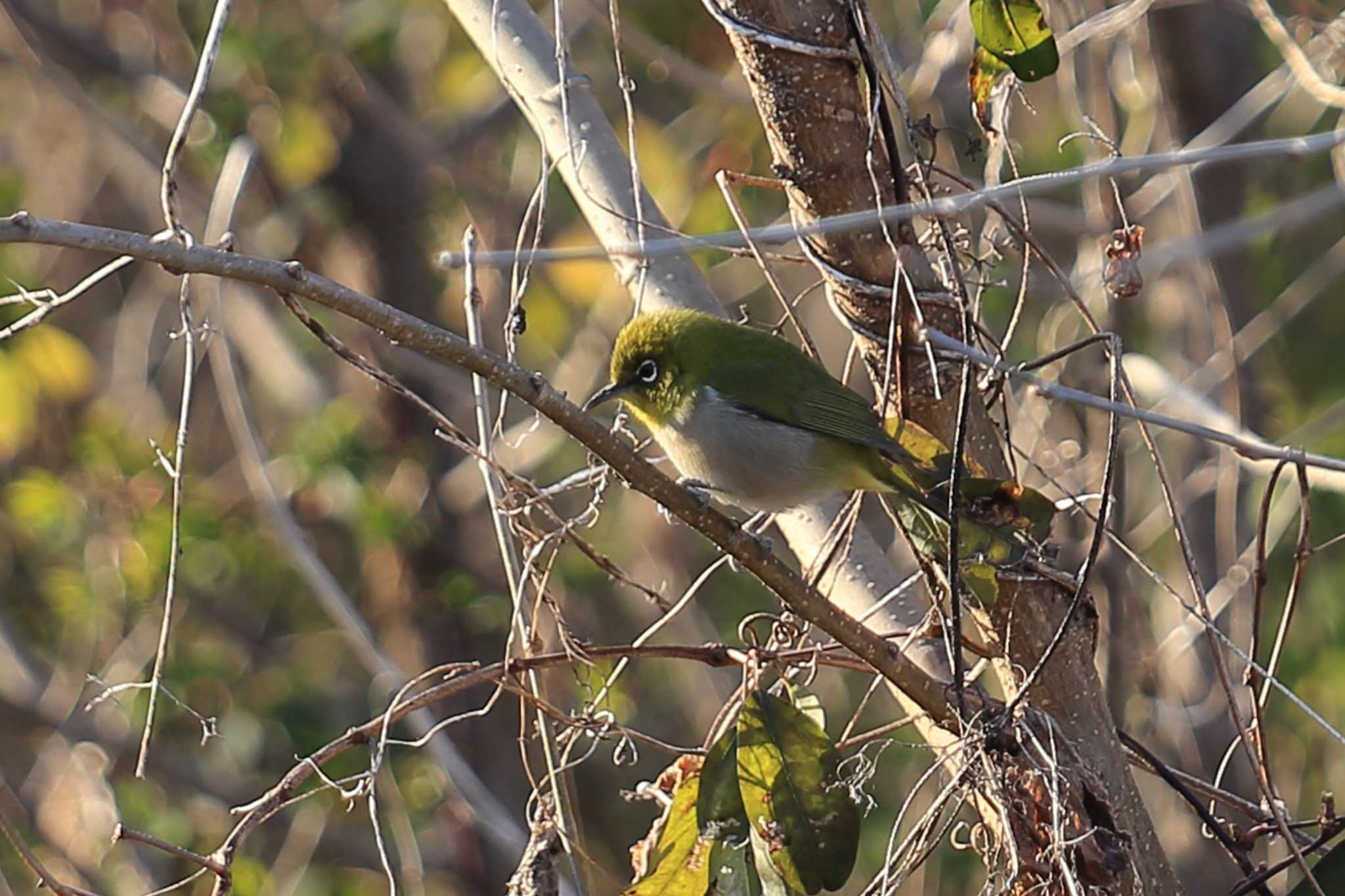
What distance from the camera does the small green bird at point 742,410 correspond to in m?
2.62

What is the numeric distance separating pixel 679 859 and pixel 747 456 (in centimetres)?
102

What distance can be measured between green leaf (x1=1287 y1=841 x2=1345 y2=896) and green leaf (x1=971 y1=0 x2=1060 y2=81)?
1.10 m

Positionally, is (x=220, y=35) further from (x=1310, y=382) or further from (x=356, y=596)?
(x=1310, y=382)

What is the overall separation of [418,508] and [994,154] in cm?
343

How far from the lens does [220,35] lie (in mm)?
1697

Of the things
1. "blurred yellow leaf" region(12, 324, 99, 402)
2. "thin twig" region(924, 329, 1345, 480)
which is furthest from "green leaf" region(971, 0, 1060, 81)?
"blurred yellow leaf" region(12, 324, 99, 402)

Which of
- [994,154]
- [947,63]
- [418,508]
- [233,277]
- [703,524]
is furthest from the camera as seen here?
[418,508]

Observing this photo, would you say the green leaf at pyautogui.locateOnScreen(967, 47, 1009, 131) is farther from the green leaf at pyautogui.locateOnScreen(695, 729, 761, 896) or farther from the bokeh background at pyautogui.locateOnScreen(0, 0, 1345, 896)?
the bokeh background at pyautogui.locateOnScreen(0, 0, 1345, 896)

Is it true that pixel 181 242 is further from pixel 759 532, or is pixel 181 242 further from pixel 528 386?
pixel 759 532

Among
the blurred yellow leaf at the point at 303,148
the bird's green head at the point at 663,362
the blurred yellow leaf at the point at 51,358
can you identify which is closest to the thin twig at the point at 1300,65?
the bird's green head at the point at 663,362

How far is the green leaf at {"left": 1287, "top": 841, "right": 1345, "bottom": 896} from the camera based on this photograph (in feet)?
6.38

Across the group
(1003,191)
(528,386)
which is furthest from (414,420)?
(1003,191)

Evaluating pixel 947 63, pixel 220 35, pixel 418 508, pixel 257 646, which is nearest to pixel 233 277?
pixel 220 35

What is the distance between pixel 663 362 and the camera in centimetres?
285
